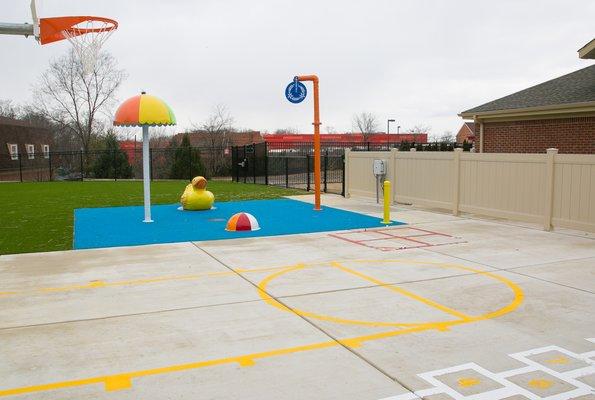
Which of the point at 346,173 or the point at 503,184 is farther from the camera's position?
the point at 346,173

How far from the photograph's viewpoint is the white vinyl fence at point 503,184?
37.9 feet

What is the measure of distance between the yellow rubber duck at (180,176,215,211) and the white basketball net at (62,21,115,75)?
454cm

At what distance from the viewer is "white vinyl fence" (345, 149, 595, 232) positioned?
37.9 feet

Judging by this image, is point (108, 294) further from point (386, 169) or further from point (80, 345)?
point (386, 169)

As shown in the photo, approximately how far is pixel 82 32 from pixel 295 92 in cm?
586

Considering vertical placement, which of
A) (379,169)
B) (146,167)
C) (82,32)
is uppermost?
(82,32)

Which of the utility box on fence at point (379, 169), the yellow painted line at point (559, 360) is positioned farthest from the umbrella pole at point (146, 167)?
the yellow painted line at point (559, 360)

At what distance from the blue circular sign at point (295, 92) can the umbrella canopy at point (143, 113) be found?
398 centimetres

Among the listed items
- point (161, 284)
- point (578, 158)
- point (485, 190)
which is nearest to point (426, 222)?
point (485, 190)

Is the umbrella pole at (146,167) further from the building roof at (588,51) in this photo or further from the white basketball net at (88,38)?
the building roof at (588,51)

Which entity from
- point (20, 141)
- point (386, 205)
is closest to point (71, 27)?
point (386, 205)

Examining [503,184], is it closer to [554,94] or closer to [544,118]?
[544,118]

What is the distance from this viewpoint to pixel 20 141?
5034 cm

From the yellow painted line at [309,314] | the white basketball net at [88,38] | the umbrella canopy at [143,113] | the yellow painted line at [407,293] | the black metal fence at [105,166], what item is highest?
the white basketball net at [88,38]
